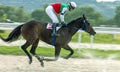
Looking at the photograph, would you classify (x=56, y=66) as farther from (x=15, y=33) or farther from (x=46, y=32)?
(x=15, y=33)

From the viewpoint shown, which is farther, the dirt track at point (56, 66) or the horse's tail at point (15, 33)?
the horse's tail at point (15, 33)

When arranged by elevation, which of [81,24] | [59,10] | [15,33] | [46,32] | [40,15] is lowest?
[15,33]

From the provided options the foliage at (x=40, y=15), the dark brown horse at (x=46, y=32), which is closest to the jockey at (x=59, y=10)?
the dark brown horse at (x=46, y=32)

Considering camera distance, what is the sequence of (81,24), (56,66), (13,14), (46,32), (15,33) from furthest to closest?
(13,14) < (15,33) < (81,24) < (46,32) < (56,66)

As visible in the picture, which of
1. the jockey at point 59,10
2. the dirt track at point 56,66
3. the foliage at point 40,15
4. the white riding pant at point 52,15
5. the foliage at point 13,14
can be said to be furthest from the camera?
the foliage at point 13,14

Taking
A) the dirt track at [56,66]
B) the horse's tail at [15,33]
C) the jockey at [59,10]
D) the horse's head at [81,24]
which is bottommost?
the dirt track at [56,66]

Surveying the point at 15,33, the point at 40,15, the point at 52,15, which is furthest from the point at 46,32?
the point at 40,15

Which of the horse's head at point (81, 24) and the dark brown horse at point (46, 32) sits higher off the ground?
the horse's head at point (81, 24)

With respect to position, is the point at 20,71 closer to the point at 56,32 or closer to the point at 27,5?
the point at 56,32

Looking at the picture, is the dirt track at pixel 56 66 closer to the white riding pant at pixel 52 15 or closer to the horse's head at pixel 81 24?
the horse's head at pixel 81 24

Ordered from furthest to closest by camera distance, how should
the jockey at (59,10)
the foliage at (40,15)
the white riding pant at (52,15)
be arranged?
1. the foliage at (40,15)
2. the white riding pant at (52,15)
3. the jockey at (59,10)

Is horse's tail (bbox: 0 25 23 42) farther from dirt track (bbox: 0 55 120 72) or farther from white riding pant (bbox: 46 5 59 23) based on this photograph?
white riding pant (bbox: 46 5 59 23)

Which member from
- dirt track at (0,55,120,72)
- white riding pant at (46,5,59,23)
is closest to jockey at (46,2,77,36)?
white riding pant at (46,5,59,23)

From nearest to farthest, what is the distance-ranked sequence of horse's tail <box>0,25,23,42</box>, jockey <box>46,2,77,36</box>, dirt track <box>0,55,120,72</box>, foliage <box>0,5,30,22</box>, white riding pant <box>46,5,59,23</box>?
→ dirt track <box>0,55,120,72</box>, jockey <box>46,2,77,36</box>, white riding pant <box>46,5,59,23</box>, horse's tail <box>0,25,23,42</box>, foliage <box>0,5,30,22</box>
